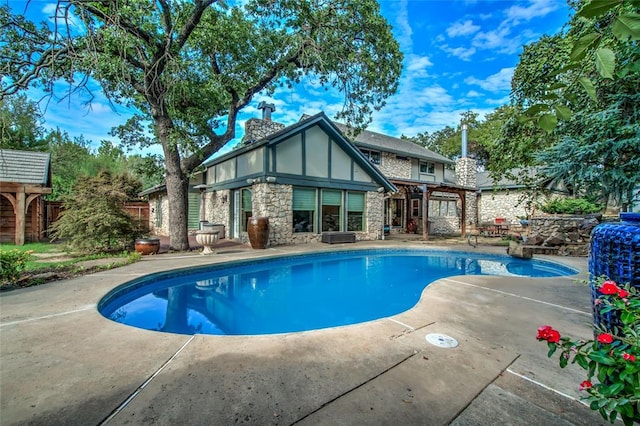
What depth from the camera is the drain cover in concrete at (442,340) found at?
2.85 meters

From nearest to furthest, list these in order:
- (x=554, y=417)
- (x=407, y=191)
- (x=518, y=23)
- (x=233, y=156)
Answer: (x=554, y=417), (x=518, y=23), (x=233, y=156), (x=407, y=191)

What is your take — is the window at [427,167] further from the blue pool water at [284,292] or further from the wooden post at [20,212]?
Answer: the wooden post at [20,212]

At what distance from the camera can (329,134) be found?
12.7 meters

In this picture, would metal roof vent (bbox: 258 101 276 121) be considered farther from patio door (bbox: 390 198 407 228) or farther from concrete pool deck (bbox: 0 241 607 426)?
concrete pool deck (bbox: 0 241 607 426)

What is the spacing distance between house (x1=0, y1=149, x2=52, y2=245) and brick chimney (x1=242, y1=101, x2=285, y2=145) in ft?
25.7

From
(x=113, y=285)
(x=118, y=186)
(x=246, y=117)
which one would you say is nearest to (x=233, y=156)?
(x=246, y=117)

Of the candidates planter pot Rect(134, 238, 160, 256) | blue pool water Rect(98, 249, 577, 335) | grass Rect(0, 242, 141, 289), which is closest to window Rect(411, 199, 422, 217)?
blue pool water Rect(98, 249, 577, 335)

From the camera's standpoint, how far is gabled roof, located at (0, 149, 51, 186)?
996 centimetres

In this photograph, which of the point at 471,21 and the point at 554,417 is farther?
the point at 471,21

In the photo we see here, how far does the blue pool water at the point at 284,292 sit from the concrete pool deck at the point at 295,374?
3.96ft

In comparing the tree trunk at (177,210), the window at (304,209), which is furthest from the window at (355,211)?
the tree trunk at (177,210)

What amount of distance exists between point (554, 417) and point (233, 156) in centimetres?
1288

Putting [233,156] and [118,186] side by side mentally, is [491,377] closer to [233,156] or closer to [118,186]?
[118,186]

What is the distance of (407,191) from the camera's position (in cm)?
1839
